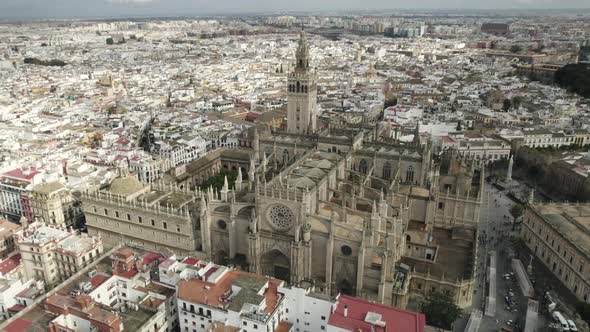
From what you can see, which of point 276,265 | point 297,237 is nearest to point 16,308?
point 276,265

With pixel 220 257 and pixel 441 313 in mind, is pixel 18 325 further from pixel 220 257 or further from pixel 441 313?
pixel 441 313

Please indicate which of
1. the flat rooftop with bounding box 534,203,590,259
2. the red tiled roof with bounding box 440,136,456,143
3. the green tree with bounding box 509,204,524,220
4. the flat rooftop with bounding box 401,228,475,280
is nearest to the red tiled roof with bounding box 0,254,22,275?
the flat rooftop with bounding box 401,228,475,280

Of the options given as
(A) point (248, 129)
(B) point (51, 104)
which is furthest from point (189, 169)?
(B) point (51, 104)

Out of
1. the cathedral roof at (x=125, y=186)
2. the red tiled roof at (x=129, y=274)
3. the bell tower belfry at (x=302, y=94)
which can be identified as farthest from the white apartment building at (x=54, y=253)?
the bell tower belfry at (x=302, y=94)

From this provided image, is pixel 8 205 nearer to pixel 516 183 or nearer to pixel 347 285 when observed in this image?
pixel 347 285

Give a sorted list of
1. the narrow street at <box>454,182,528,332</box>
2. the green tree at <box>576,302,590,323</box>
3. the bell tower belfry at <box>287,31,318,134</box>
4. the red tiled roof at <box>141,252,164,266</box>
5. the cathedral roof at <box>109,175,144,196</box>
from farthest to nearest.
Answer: the bell tower belfry at <box>287,31,318,134</box> → the cathedral roof at <box>109,175,144,196</box> → the narrow street at <box>454,182,528,332</box> → the green tree at <box>576,302,590,323</box> → the red tiled roof at <box>141,252,164,266</box>

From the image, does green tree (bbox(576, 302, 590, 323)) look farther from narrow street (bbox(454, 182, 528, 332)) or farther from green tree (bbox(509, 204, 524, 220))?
green tree (bbox(509, 204, 524, 220))

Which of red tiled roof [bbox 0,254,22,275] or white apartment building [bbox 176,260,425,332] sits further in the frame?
red tiled roof [bbox 0,254,22,275]
